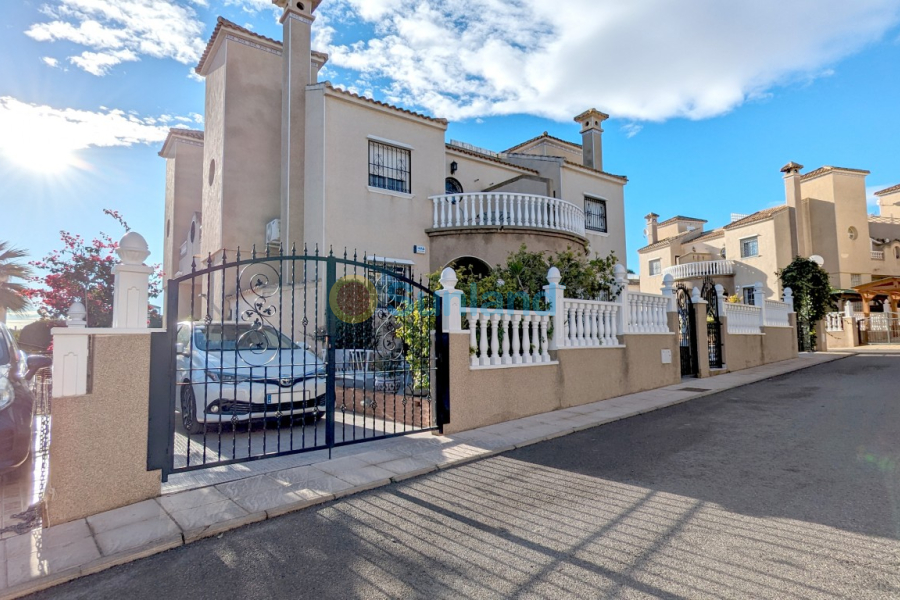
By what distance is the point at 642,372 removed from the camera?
362 inches

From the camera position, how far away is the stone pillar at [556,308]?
747 cm

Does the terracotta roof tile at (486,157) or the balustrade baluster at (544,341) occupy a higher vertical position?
the terracotta roof tile at (486,157)

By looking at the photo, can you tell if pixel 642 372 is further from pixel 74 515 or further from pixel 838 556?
pixel 74 515

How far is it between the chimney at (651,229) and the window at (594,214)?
22.1 m

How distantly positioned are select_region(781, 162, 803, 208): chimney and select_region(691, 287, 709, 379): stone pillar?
23.5 m

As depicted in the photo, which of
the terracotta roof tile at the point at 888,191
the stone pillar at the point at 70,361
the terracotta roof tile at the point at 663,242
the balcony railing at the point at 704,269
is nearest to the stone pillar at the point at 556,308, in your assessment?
the stone pillar at the point at 70,361

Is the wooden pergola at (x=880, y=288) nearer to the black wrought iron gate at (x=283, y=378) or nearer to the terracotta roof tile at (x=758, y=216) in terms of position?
the terracotta roof tile at (x=758, y=216)

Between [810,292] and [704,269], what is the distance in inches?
499

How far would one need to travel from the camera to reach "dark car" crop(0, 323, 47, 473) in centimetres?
376

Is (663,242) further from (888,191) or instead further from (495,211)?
(495,211)

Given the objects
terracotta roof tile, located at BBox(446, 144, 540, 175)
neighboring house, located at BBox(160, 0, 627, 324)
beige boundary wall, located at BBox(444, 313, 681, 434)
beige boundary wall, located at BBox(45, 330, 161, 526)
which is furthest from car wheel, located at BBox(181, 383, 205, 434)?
terracotta roof tile, located at BBox(446, 144, 540, 175)

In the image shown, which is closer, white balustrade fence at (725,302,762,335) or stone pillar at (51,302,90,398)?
stone pillar at (51,302,90,398)

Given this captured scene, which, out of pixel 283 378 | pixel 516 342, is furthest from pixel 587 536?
pixel 283 378

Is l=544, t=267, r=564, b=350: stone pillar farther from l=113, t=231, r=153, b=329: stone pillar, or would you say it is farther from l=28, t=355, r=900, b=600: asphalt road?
l=113, t=231, r=153, b=329: stone pillar
